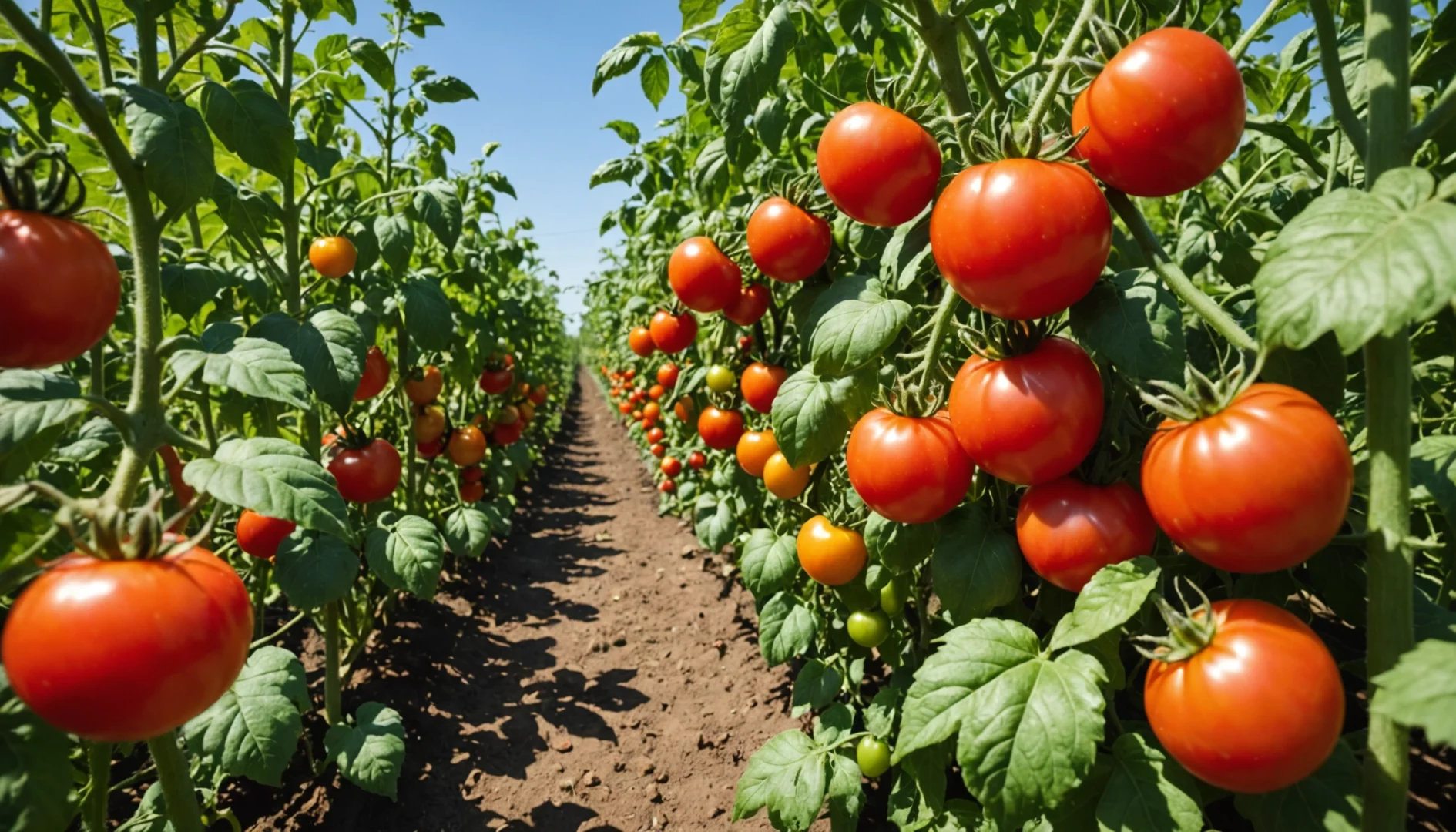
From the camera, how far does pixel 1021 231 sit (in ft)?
3.03

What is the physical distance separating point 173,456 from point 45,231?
3.01ft

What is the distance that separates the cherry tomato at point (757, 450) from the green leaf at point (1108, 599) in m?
1.48

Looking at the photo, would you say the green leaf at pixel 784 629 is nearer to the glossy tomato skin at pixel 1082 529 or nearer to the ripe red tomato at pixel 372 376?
the glossy tomato skin at pixel 1082 529

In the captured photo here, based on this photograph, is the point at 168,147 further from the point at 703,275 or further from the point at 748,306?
the point at 748,306

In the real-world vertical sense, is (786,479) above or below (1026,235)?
below

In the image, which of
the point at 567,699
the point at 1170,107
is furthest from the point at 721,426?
the point at 1170,107

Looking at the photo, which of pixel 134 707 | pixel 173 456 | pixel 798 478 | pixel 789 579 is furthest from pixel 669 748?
pixel 134 707

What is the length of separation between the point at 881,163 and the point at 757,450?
Result: 1.41 m

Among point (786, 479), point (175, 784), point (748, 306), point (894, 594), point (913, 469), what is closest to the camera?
point (913, 469)

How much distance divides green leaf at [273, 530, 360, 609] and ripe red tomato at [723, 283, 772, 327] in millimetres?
1399

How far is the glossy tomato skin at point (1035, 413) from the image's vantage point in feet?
3.34

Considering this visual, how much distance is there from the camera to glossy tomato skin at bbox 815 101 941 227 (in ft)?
3.91

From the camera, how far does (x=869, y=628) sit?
7.08 feet

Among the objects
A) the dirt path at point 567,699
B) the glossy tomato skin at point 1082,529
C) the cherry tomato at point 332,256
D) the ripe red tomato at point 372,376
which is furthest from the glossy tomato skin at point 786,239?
the dirt path at point 567,699
